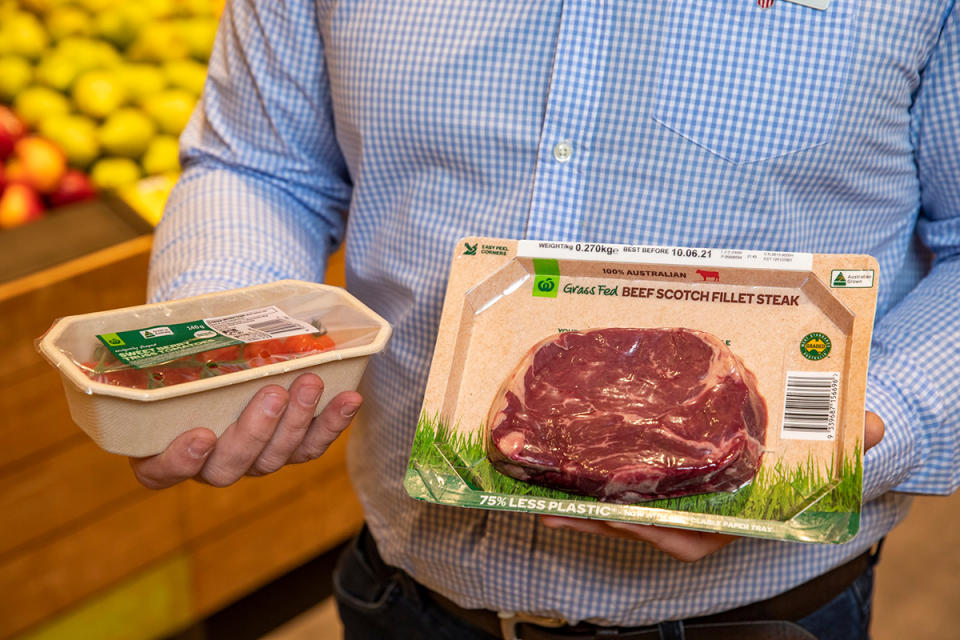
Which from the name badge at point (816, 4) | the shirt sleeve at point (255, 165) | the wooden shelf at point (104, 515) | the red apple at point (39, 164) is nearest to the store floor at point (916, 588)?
the wooden shelf at point (104, 515)

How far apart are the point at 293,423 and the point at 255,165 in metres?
0.55

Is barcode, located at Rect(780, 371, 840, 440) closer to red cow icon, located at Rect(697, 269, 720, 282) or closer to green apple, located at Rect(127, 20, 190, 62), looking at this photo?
red cow icon, located at Rect(697, 269, 720, 282)

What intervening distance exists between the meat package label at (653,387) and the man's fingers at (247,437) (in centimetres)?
16

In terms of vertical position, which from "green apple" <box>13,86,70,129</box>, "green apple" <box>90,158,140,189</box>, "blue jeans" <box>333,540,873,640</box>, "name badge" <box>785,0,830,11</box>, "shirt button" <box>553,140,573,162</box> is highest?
"name badge" <box>785,0,830,11</box>

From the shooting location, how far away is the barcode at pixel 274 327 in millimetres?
965

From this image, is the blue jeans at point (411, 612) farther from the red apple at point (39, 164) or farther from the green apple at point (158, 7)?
the green apple at point (158, 7)

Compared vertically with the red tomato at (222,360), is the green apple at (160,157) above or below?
below

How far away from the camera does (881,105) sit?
1.04 meters

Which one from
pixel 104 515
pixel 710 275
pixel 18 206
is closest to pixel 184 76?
pixel 18 206

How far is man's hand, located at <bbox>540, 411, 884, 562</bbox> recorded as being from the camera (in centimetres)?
86

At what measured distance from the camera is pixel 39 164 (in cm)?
214

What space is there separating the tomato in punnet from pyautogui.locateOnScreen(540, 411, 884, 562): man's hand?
0.33 m

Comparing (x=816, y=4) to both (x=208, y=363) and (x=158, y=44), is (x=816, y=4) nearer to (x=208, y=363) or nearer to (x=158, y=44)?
(x=208, y=363)

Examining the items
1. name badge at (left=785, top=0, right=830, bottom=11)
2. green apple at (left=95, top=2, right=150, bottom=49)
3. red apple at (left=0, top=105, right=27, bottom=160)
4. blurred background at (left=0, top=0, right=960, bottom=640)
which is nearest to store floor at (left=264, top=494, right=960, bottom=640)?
blurred background at (left=0, top=0, right=960, bottom=640)
